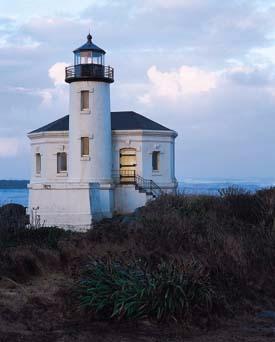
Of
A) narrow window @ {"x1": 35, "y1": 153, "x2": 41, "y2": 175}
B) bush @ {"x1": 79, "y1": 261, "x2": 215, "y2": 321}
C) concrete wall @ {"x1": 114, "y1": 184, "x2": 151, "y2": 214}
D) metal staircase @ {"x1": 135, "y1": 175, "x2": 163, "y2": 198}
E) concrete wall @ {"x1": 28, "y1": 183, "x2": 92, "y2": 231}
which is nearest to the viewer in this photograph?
bush @ {"x1": 79, "y1": 261, "x2": 215, "y2": 321}

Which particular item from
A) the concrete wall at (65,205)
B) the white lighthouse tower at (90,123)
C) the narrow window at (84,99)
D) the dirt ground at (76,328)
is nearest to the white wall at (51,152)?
the white lighthouse tower at (90,123)

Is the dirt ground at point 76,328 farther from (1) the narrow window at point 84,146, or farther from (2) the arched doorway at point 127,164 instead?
(2) the arched doorway at point 127,164

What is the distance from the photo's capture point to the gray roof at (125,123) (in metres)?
37.3

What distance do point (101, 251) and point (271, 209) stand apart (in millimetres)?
6752

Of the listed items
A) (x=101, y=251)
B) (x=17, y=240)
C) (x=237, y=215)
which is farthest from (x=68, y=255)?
(x=237, y=215)

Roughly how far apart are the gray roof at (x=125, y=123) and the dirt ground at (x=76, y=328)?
89.7 feet

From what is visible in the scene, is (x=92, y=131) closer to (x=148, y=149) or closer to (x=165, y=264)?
(x=148, y=149)

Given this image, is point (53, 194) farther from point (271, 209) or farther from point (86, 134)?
point (271, 209)

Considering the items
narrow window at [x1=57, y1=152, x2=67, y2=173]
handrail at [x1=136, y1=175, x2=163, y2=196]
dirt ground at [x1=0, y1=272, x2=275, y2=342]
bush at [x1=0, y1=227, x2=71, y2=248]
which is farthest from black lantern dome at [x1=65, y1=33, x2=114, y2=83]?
dirt ground at [x1=0, y1=272, x2=275, y2=342]

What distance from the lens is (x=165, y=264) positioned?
9875mm

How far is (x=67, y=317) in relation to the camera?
30.6ft

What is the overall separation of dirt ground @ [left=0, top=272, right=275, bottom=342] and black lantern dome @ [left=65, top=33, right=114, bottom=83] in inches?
1027

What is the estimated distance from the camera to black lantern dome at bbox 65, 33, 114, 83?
35.4 meters

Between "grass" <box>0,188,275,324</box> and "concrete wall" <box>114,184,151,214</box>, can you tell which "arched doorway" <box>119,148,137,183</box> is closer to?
"concrete wall" <box>114,184,151,214</box>
